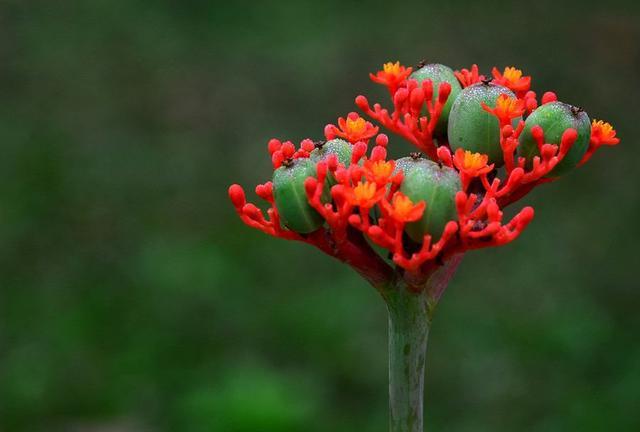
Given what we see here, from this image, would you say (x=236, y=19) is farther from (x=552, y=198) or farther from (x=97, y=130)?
(x=552, y=198)

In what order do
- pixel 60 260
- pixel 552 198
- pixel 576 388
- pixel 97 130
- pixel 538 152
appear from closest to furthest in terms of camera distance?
pixel 538 152, pixel 576 388, pixel 60 260, pixel 552 198, pixel 97 130

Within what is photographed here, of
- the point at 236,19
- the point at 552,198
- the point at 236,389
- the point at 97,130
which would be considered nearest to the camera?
the point at 236,389

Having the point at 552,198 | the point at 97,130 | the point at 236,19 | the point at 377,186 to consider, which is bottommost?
the point at 377,186

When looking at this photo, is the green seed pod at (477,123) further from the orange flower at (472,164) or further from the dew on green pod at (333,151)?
Answer: the dew on green pod at (333,151)

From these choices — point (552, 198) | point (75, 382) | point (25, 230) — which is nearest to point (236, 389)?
point (75, 382)

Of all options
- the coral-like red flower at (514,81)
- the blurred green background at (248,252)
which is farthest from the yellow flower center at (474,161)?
the blurred green background at (248,252)

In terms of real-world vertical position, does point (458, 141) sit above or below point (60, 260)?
below
